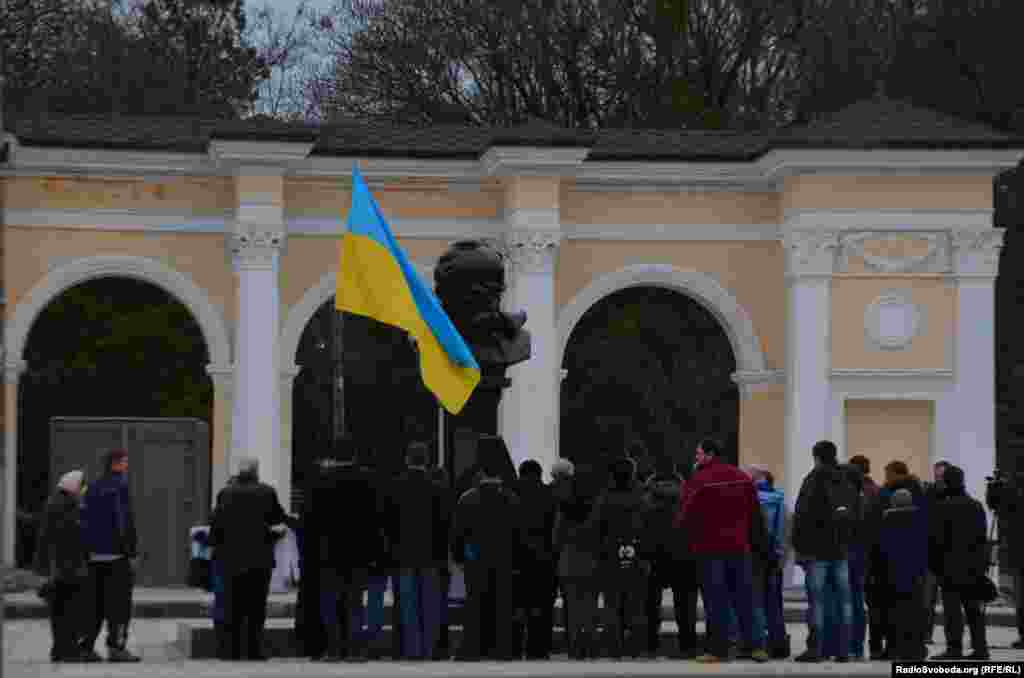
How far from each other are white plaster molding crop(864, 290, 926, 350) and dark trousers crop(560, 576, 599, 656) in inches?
388

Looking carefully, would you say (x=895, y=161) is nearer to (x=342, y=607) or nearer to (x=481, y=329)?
(x=481, y=329)

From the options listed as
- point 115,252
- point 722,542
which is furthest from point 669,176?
point 722,542

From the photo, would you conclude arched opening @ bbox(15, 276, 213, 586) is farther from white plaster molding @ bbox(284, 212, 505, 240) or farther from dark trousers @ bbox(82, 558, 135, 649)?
dark trousers @ bbox(82, 558, 135, 649)

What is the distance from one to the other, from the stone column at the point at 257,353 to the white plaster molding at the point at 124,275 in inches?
15.4

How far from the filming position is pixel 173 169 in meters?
25.2

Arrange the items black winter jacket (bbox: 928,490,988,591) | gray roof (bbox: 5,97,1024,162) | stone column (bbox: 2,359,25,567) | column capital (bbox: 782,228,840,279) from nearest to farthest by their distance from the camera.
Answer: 1. black winter jacket (bbox: 928,490,988,591)
2. stone column (bbox: 2,359,25,567)
3. gray roof (bbox: 5,97,1024,162)
4. column capital (bbox: 782,228,840,279)

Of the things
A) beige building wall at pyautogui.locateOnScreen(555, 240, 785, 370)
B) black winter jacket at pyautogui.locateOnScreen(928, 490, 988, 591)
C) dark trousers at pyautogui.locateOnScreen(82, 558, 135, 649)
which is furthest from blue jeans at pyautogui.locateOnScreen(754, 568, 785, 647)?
beige building wall at pyautogui.locateOnScreen(555, 240, 785, 370)

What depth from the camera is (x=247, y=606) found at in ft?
51.2

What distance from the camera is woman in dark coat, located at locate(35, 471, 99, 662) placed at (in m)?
15.3

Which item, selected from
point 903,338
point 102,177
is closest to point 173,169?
point 102,177

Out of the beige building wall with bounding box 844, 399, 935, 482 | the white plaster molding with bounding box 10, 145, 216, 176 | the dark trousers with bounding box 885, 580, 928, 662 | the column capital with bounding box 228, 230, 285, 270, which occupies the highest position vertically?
the white plaster molding with bounding box 10, 145, 216, 176

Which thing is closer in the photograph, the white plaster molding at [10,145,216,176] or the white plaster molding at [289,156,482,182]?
the white plaster molding at [10,145,216,176]

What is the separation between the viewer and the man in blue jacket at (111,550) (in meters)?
15.6

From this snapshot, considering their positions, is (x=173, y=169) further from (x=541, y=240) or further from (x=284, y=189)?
(x=541, y=240)
